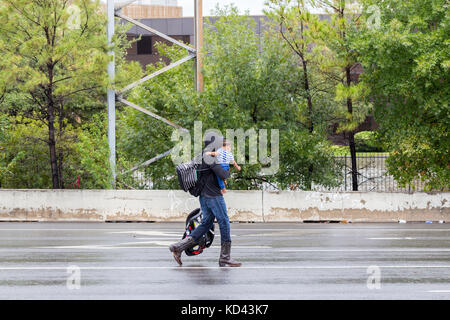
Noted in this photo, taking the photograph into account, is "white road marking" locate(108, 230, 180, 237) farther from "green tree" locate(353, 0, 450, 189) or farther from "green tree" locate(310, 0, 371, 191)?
"green tree" locate(310, 0, 371, 191)

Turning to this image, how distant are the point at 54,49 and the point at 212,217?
12030mm

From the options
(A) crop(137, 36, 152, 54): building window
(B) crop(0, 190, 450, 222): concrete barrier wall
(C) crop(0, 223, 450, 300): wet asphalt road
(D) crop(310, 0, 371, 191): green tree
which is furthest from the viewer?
(A) crop(137, 36, 152, 54): building window

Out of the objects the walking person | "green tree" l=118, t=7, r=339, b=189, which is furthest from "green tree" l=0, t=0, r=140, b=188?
the walking person

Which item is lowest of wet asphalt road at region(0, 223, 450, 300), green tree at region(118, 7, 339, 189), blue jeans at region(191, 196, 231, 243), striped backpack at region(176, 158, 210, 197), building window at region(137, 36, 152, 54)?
wet asphalt road at region(0, 223, 450, 300)

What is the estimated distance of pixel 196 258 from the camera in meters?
10.9

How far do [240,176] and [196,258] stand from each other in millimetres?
9540

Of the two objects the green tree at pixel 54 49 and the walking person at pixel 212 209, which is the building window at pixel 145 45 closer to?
the green tree at pixel 54 49

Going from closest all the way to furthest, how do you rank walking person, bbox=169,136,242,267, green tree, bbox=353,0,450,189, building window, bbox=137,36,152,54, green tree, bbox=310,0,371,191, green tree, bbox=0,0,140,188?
walking person, bbox=169,136,242,267 → green tree, bbox=353,0,450,189 → green tree, bbox=0,0,140,188 → green tree, bbox=310,0,371,191 → building window, bbox=137,36,152,54

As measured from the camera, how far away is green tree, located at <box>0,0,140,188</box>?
2008 cm

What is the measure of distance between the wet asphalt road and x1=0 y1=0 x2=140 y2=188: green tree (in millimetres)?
6210

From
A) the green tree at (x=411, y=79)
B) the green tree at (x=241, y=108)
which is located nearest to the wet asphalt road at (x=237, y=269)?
the green tree at (x=411, y=79)

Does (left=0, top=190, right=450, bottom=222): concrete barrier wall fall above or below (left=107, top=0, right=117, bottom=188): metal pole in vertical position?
below
